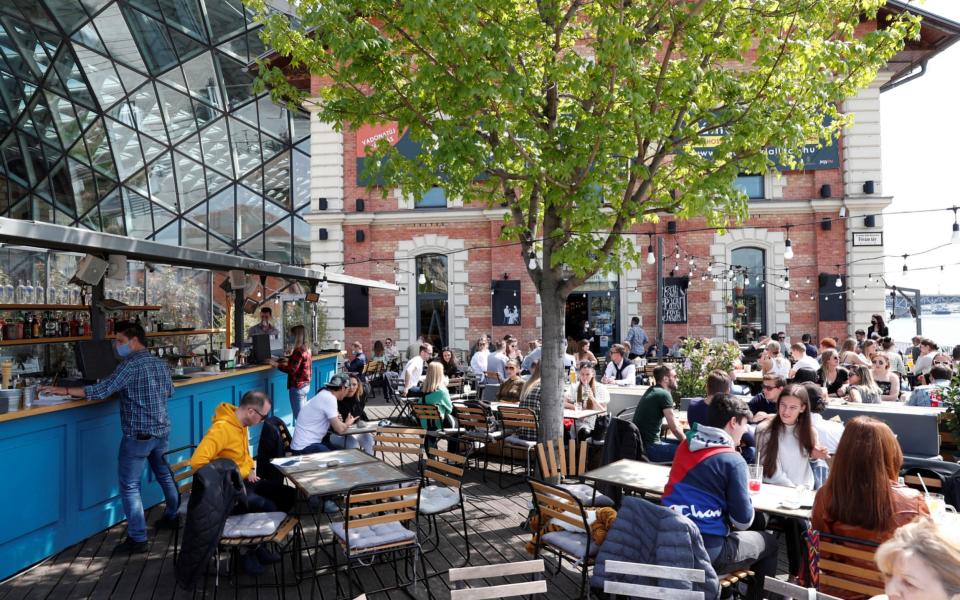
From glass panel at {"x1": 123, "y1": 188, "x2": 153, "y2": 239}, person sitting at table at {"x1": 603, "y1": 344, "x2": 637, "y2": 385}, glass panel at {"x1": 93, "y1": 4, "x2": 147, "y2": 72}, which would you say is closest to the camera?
person sitting at table at {"x1": 603, "y1": 344, "x2": 637, "y2": 385}

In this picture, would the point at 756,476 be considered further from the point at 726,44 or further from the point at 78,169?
the point at 78,169

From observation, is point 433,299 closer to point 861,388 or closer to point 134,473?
point 861,388

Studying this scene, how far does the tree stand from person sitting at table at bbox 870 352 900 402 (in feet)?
13.3

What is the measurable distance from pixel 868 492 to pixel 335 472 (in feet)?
11.5

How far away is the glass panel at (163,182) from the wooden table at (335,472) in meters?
18.0

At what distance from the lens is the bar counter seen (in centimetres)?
476

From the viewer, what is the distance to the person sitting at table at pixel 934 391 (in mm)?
7438

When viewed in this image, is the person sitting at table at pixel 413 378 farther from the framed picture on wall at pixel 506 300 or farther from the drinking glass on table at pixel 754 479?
the framed picture on wall at pixel 506 300

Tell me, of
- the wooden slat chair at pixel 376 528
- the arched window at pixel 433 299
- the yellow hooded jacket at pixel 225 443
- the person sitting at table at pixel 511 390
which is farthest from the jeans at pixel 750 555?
the arched window at pixel 433 299

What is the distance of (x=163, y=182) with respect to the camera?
2078cm

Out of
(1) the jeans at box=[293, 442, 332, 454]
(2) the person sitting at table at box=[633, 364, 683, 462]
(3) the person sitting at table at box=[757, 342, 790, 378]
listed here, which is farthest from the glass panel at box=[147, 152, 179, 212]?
(2) the person sitting at table at box=[633, 364, 683, 462]

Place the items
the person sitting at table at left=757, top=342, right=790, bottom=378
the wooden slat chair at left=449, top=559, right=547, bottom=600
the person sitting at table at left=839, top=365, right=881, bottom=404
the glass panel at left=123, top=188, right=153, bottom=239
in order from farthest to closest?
1. the glass panel at left=123, top=188, right=153, bottom=239
2. the person sitting at table at left=757, top=342, right=790, bottom=378
3. the person sitting at table at left=839, top=365, right=881, bottom=404
4. the wooden slat chair at left=449, top=559, right=547, bottom=600

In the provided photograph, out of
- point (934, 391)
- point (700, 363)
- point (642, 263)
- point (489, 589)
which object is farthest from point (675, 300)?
point (489, 589)

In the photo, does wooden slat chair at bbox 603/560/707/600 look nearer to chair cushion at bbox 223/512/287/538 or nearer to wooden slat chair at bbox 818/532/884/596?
wooden slat chair at bbox 818/532/884/596
